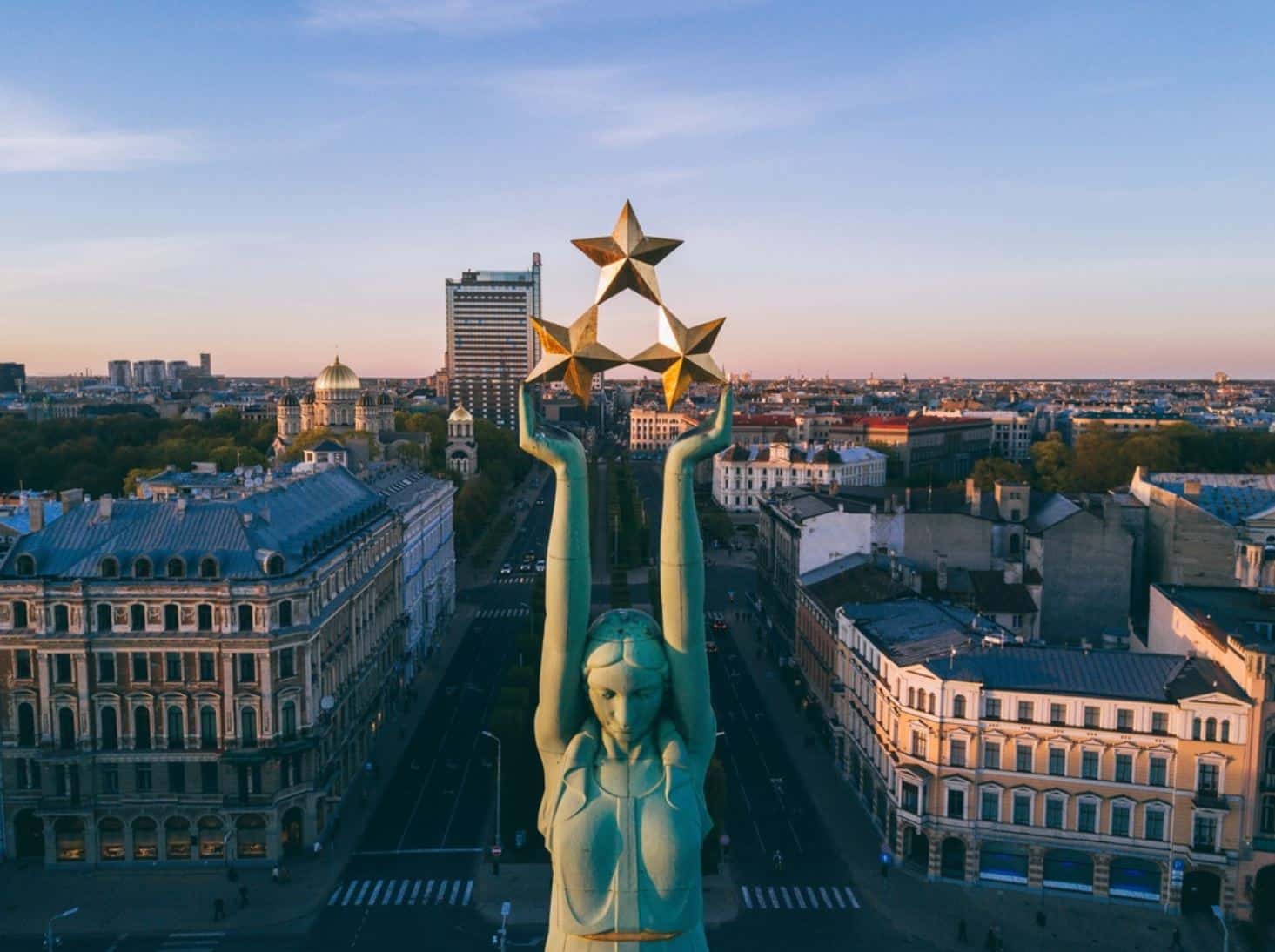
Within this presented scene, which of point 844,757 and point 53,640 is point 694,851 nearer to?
point 53,640

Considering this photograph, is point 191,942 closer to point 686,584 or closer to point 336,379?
point 686,584

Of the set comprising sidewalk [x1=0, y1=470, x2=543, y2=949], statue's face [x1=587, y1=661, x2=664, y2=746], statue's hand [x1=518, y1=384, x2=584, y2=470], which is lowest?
sidewalk [x1=0, y1=470, x2=543, y2=949]

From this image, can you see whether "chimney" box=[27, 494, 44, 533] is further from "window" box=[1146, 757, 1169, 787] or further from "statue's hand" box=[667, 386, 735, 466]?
"window" box=[1146, 757, 1169, 787]

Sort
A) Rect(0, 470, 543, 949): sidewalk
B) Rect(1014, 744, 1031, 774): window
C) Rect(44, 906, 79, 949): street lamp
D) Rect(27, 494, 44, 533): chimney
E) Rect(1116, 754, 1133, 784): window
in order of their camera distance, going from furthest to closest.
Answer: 1. Rect(27, 494, 44, 533): chimney
2. Rect(1014, 744, 1031, 774): window
3. Rect(1116, 754, 1133, 784): window
4. Rect(0, 470, 543, 949): sidewalk
5. Rect(44, 906, 79, 949): street lamp

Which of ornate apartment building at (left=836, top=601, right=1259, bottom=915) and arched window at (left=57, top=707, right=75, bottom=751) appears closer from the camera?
ornate apartment building at (left=836, top=601, right=1259, bottom=915)

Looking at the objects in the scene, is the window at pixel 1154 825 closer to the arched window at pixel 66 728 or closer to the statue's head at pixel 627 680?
the statue's head at pixel 627 680

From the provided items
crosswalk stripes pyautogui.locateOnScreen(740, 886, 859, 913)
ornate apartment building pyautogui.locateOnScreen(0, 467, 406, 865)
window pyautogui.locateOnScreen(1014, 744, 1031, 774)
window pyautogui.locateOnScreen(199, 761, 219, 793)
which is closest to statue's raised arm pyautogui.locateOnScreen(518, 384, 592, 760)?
crosswalk stripes pyautogui.locateOnScreen(740, 886, 859, 913)

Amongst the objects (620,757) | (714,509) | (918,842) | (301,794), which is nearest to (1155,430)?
(714,509)

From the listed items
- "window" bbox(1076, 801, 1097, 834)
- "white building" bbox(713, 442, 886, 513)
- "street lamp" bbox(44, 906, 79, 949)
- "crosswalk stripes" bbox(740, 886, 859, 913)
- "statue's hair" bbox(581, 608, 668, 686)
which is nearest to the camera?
"statue's hair" bbox(581, 608, 668, 686)
